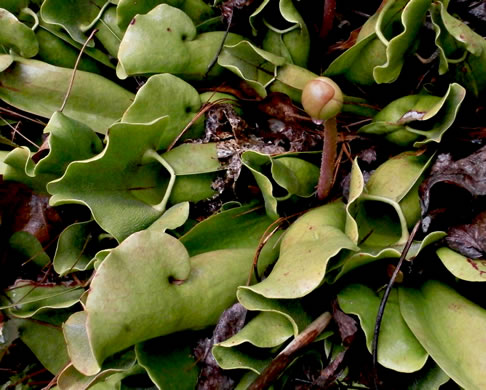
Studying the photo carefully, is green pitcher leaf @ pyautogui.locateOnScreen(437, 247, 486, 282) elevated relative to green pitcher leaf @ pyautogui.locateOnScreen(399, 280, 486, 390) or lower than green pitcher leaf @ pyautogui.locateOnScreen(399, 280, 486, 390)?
elevated

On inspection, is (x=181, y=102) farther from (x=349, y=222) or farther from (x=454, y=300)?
(x=454, y=300)

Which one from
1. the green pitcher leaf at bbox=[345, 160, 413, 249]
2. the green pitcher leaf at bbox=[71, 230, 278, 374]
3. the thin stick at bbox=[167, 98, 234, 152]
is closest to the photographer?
the green pitcher leaf at bbox=[71, 230, 278, 374]

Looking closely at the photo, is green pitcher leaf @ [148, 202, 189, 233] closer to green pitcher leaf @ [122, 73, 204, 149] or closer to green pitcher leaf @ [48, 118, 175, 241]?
green pitcher leaf @ [48, 118, 175, 241]

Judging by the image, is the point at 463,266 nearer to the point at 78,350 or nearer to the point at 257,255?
the point at 257,255

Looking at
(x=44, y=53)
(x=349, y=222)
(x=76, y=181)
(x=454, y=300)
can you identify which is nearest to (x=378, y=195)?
(x=349, y=222)

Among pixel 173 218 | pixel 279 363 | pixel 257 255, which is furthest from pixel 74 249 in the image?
pixel 279 363

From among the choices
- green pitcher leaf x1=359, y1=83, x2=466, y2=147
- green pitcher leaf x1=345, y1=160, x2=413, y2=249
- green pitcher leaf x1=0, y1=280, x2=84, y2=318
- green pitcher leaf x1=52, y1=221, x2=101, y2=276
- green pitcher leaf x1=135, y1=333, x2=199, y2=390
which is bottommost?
green pitcher leaf x1=0, y1=280, x2=84, y2=318

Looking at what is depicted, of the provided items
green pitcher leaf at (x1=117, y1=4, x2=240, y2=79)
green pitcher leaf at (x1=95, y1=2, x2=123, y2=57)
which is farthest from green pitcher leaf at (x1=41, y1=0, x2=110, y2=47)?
green pitcher leaf at (x1=117, y1=4, x2=240, y2=79)
